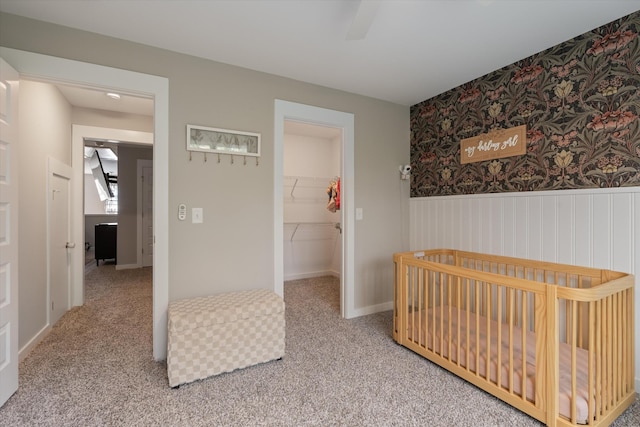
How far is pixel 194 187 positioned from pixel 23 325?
1614 millimetres

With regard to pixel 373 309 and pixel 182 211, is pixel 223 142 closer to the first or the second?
pixel 182 211

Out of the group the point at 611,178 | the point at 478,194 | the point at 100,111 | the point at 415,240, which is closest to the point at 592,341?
the point at 611,178

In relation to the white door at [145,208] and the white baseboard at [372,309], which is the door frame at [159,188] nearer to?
the white baseboard at [372,309]

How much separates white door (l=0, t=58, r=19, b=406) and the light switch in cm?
97

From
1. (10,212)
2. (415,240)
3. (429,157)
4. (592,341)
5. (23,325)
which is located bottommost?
(23,325)

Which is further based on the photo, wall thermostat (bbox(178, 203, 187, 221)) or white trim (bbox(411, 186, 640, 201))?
wall thermostat (bbox(178, 203, 187, 221))

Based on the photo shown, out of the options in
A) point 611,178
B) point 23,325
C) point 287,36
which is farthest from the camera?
point 23,325

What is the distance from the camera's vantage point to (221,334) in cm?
189

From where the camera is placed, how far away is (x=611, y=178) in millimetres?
1817

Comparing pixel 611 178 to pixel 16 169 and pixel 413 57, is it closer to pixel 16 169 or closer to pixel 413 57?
pixel 413 57

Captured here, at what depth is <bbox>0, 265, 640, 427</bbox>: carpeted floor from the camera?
152 cm

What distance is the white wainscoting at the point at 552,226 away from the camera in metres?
1.75

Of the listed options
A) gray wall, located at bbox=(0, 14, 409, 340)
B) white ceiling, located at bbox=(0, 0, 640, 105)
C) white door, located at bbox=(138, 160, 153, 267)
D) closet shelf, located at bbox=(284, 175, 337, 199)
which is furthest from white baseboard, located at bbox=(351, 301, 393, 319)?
white door, located at bbox=(138, 160, 153, 267)

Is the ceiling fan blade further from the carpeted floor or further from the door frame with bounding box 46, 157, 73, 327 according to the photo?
the door frame with bounding box 46, 157, 73, 327
